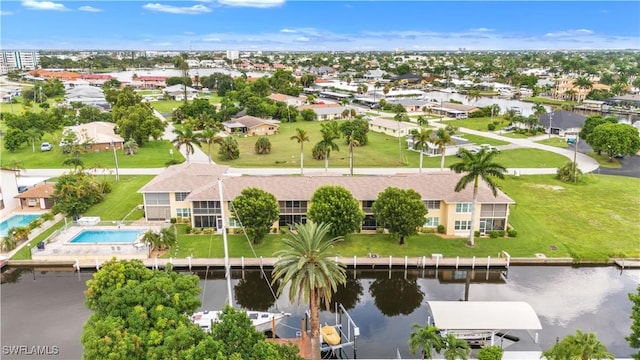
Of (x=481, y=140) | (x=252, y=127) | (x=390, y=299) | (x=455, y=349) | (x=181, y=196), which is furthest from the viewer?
(x=252, y=127)

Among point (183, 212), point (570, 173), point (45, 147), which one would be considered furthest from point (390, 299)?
point (45, 147)

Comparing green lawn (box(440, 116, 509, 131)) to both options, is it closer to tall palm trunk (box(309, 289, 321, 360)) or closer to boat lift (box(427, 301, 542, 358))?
boat lift (box(427, 301, 542, 358))

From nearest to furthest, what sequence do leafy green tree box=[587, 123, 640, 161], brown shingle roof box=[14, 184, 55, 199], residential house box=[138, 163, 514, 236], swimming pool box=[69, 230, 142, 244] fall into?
swimming pool box=[69, 230, 142, 244]
residential house box=[138, 163, 514, 236]
brown shingle roof box=[14, 184, 55, 199]
leafy green tree box=[587, 123, 640, 161]

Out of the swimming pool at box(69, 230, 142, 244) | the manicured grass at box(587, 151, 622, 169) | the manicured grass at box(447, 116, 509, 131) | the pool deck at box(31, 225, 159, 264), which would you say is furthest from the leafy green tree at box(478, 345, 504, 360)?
the manicured grass at box(447, 116, 509, 131)

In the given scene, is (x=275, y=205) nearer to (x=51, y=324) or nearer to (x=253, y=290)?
(x=253, y=290)

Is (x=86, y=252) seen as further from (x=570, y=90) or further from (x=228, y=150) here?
(x=570, y=90)

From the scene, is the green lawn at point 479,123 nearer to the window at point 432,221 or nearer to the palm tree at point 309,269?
the window at point 432,221

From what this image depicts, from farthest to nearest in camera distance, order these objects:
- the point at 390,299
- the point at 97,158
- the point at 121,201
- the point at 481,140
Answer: the point at 481,140
the point at 97,158
the point at 121,201
the point at 390,299

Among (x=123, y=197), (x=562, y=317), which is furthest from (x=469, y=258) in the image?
(x=123, y=197)
